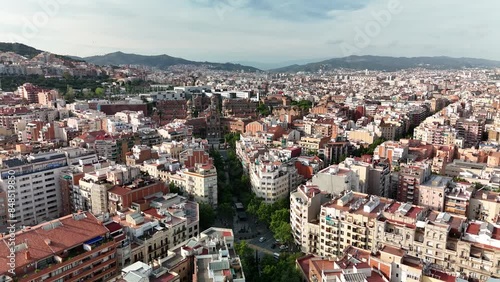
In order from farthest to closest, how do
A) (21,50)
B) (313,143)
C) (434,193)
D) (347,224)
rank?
(21,50), (313,143), (434,193), (347,224)

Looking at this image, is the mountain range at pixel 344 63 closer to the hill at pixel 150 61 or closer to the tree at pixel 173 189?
the hill at pixel 150 61

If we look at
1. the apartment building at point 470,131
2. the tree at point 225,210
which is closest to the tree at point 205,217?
the tree at point 225,210

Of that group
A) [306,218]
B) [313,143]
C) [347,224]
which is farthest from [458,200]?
[313,143]

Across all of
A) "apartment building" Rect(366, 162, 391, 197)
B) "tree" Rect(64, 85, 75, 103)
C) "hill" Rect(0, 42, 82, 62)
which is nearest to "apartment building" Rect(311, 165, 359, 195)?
"apartment building" Rect(366, 162, 391, 197)

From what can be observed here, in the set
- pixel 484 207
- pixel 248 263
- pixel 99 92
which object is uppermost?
pixel 99 92

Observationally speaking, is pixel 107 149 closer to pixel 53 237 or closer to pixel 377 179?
pixel 53 237
